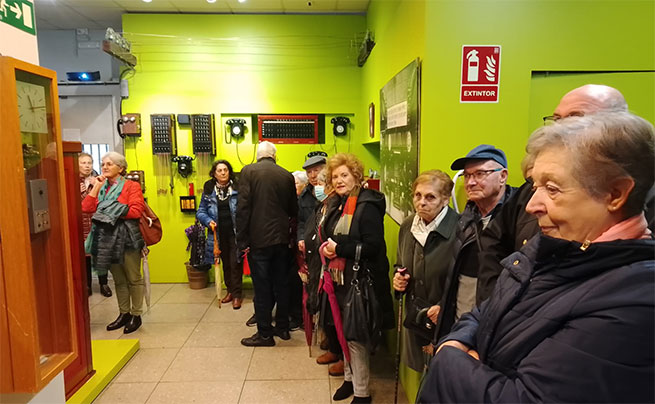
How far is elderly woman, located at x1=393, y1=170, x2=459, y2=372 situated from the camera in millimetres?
1941

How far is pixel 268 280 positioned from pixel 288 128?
2276 mm

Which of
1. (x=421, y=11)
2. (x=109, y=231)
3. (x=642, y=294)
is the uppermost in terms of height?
(x=421, y=11)

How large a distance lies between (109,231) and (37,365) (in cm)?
194

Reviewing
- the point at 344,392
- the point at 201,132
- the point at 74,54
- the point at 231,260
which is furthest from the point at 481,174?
the point at 74,54

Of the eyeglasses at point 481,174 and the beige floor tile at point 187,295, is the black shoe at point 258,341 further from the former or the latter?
the eyeglasses at point 481,174

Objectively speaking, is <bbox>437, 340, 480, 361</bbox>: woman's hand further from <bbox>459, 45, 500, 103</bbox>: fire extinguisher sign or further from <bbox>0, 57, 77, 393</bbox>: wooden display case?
<bbox>0, 57, 77, 393</bbox>: wooden display case

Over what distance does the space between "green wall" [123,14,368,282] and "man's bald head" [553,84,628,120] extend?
3459 millimetres

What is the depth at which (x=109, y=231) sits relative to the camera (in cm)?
338

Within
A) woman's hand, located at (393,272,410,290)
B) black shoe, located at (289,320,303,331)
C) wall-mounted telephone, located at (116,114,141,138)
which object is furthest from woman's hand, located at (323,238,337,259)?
wall-mounted telephone, located at (116,114,141,138)

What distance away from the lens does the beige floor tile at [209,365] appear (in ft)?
9.54

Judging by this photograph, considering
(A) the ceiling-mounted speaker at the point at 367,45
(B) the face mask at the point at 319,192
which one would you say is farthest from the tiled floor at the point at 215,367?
(A) the ceiling-mounted speaker at the point at 367,45

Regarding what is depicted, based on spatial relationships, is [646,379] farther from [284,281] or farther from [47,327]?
[284,281]

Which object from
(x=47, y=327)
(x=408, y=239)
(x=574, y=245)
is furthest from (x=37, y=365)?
(x=574, y=245)

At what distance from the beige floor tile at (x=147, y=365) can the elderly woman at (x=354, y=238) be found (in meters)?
1.43
